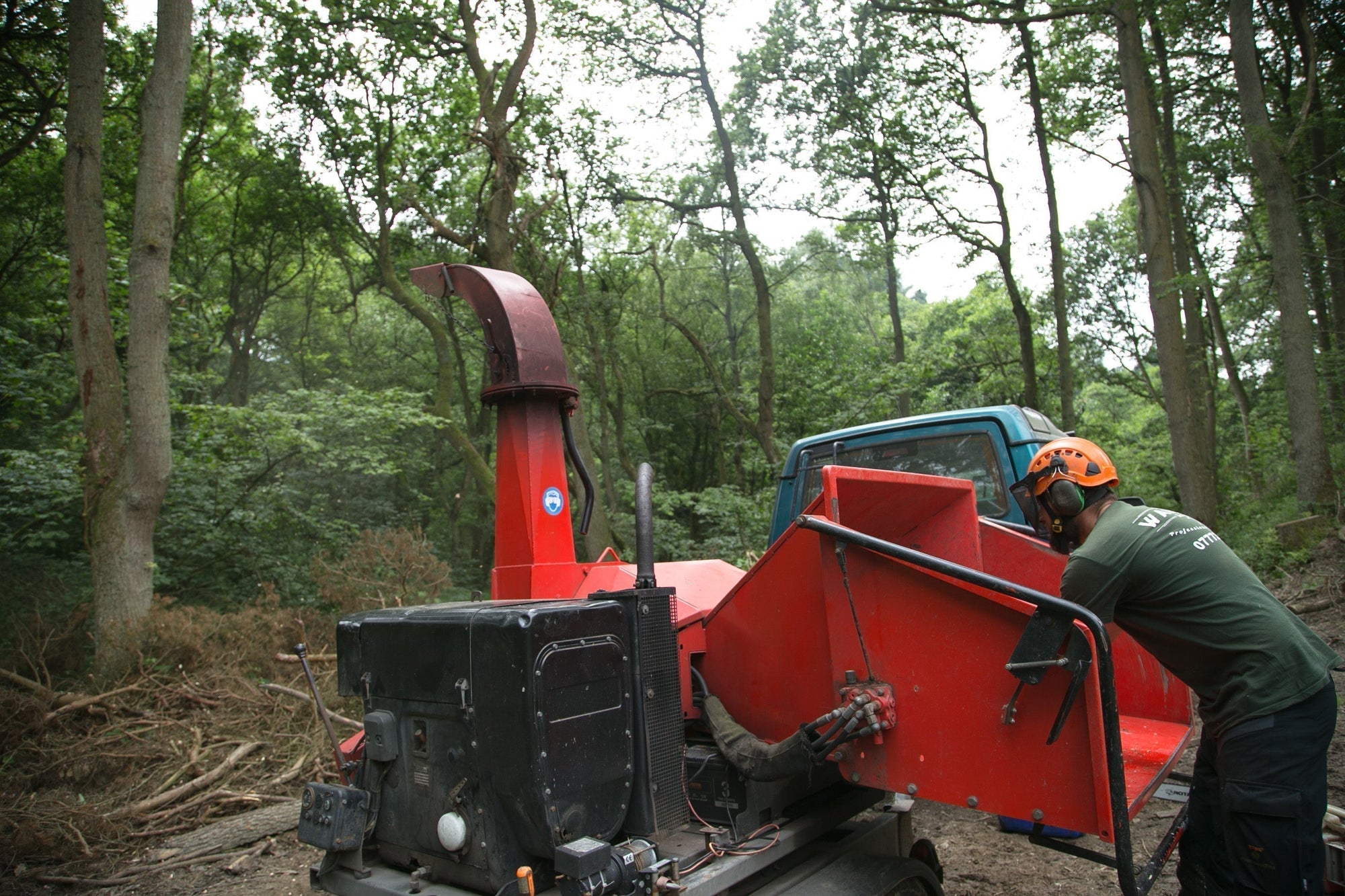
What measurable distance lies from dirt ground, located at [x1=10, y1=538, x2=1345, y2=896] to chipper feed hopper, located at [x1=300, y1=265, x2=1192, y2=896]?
1.23 m

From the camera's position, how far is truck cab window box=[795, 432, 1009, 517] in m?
4.83

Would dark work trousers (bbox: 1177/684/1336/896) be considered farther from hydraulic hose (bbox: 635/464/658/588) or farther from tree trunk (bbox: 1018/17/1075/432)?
tree trunk (bbox: 1018/17/1075/432)

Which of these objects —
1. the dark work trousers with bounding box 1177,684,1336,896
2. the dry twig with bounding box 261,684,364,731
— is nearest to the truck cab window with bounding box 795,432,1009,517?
the dark work trousers with bounding box 1177,684,1336,896

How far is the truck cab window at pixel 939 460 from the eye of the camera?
4.83m

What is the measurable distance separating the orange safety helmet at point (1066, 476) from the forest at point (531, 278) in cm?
778

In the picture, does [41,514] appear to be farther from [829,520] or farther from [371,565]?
[829,520]

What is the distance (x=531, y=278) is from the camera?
58.0ft

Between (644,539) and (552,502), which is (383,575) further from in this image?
(644,539)

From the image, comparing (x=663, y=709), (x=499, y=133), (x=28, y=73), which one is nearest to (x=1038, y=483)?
(x=663, y=709)

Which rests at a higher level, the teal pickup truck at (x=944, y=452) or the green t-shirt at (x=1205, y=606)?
the teal pickup truck at (x=944, y=452)

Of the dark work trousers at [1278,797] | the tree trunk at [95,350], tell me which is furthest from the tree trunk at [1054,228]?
the tree trunk at [95,350]

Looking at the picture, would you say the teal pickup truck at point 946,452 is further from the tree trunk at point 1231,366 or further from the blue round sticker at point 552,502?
the tree trunk at point 1231,366

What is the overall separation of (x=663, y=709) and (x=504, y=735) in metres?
0.57

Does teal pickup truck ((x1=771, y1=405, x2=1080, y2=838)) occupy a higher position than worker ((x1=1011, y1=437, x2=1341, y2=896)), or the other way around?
teal pickup truck ((x1=771, y1=405, x2=1080, y2=838))
